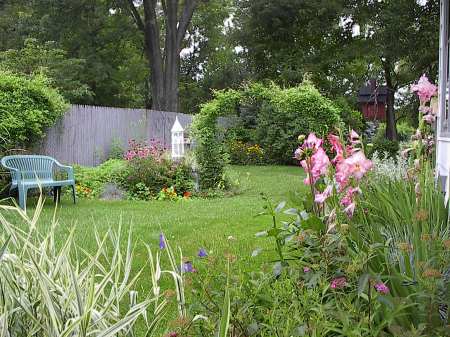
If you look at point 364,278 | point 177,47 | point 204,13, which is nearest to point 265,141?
point 177,47

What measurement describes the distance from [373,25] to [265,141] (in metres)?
5.04

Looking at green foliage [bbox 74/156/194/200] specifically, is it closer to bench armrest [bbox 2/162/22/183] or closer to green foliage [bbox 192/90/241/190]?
green foliage [bbox 192/90/241/190]

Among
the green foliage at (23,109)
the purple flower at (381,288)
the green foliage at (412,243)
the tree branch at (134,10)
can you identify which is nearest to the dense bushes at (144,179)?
the green foliage at (23,109)

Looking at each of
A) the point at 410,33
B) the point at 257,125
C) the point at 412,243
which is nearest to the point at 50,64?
the point at 257,125

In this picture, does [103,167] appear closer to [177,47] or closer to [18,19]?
[177,47]

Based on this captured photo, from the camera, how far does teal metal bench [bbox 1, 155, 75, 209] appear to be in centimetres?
740

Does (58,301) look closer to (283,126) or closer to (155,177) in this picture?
(155,177)

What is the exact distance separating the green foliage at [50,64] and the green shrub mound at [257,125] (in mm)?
6132

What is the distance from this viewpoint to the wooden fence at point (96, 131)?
11.9 metres

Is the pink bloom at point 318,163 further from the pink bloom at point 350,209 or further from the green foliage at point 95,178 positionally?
the green foliage at point 95,178

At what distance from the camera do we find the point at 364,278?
1.61 m

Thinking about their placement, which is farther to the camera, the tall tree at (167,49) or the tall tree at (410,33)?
the tall tree at (167,49)

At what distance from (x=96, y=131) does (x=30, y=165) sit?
5.37 meters

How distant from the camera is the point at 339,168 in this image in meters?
2.21
